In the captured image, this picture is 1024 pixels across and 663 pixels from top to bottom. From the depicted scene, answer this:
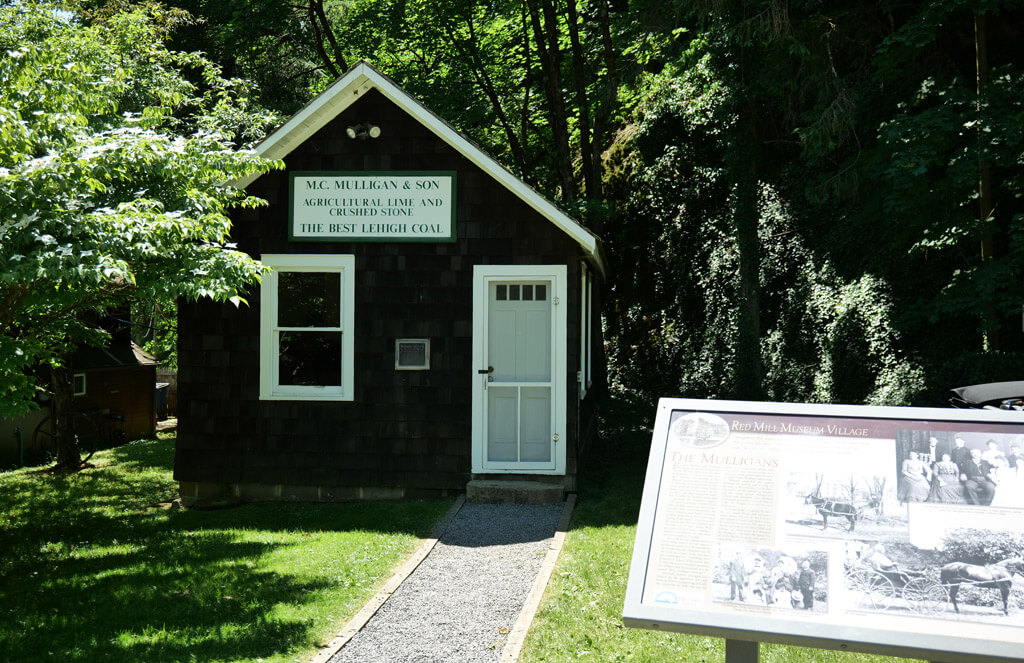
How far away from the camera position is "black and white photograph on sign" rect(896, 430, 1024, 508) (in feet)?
10.9

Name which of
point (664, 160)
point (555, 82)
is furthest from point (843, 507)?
point (664, 160)

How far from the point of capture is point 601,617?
5.77 meters

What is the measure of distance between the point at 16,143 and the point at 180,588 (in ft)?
12.4

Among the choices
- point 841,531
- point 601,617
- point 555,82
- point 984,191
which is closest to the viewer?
point 841,531

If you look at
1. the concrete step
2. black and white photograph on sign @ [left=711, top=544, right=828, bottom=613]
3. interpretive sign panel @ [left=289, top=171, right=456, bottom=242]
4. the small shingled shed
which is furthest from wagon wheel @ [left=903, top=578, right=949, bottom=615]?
interpretive sign panel @ [left=289, top=171, right=456, bottom=242]

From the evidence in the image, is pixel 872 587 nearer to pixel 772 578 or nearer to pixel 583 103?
pixel 772 578

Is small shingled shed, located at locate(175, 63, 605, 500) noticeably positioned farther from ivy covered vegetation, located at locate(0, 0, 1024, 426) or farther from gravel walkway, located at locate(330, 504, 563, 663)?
gravel walkway, located at locate(330, 504, 563, 663)

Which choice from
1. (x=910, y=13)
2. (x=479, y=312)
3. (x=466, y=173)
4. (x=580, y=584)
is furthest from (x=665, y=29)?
(x=580, y=584)

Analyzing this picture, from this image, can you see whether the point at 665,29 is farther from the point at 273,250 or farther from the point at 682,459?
the point at 682,459

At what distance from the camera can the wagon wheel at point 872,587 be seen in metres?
3.10

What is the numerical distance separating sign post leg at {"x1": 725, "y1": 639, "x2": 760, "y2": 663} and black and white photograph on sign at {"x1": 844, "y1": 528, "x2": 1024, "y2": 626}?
1.61ft

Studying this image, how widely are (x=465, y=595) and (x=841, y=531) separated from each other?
3822 mm

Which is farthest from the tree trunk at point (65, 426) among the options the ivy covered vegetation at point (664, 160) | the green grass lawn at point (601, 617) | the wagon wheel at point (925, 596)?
the wagon wheel at point (925, 596)

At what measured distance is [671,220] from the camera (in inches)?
729
